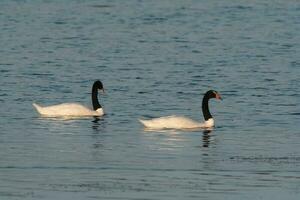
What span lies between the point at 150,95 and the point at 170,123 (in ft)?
20.0

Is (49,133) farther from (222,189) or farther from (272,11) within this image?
(272,11)

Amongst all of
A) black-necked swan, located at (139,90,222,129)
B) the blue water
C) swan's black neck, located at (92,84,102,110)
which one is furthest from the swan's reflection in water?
swan's black neck, located at (92,84,102,110)

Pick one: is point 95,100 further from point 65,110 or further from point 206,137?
point 206,137

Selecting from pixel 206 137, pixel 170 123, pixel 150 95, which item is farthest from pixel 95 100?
pixel 206 137

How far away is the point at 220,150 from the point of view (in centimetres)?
2128

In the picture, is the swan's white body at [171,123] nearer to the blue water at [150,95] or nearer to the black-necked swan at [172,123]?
the black-necked swan at [172,123]

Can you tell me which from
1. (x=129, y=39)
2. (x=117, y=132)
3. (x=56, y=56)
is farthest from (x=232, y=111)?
(x=129, y=39)

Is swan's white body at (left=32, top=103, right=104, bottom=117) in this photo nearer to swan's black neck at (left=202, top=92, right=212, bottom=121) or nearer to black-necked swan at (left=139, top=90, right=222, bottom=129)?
swan's black neck at (left=202, top=92, right=212, bottom=121)

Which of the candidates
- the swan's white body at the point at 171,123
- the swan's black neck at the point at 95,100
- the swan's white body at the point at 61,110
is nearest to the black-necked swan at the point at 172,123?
the swan's white body at the point at 171,123

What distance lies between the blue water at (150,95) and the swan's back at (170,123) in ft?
0.99

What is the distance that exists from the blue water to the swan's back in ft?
0.99

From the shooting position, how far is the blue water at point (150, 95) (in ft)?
57.3

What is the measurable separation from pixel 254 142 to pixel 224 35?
24886 mm

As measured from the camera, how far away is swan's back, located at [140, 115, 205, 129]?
24703 mm
